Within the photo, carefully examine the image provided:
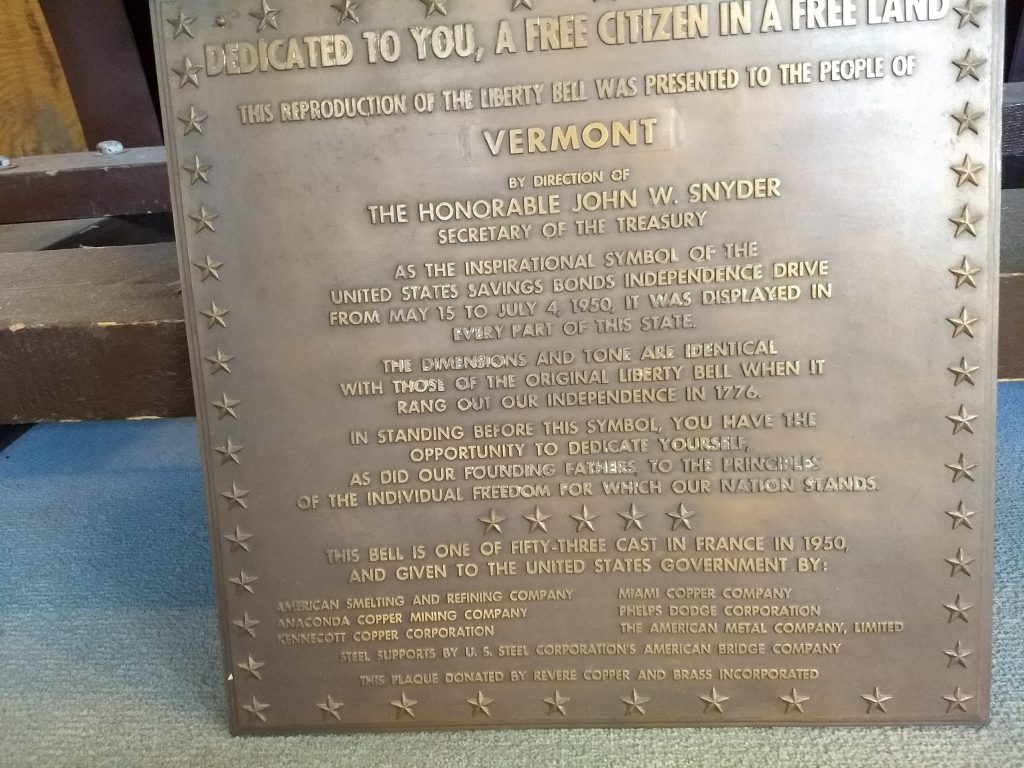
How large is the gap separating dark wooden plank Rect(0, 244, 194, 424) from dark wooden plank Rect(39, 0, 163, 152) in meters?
2.59

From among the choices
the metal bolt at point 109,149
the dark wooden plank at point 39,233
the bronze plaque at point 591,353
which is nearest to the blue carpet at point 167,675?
the bronze plaque at point 591,353

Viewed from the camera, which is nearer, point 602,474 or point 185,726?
point 602,474

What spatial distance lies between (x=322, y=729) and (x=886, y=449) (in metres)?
1.24

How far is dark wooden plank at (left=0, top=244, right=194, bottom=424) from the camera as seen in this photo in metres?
A: 1.76

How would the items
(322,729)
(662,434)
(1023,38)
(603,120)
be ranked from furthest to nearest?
(1023,38)
(322,729)
(662,434)
(603,120)

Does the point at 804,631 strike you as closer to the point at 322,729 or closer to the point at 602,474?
the point at 602,474

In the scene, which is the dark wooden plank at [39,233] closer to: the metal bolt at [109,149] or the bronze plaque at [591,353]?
the metal bolt at [109,149]

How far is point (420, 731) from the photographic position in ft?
5.85

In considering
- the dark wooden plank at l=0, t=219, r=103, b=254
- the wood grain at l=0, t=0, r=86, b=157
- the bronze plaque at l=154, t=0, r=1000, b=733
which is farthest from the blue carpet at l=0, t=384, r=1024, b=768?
the wood grain at l=0, t=0, r=86, b=157

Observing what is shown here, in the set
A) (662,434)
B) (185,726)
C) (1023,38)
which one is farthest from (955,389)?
(1023,38)

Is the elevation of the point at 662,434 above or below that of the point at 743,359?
below

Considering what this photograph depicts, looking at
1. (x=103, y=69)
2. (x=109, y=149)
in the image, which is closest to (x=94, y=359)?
(x=109, y=149)

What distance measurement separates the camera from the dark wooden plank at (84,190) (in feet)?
9.50

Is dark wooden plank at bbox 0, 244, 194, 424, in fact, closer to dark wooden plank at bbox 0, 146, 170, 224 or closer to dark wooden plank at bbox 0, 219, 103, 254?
dark wooden plank at bbox 0, 219, 103, 254
